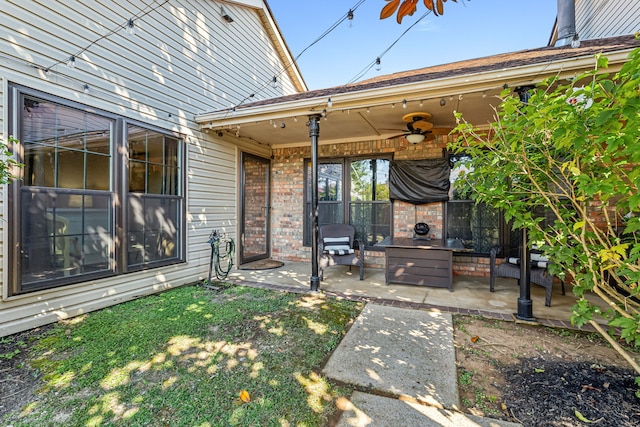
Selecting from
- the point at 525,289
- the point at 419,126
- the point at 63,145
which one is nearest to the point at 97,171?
the point at 63,145

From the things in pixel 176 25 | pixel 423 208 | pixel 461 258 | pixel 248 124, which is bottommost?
pixel 461 258

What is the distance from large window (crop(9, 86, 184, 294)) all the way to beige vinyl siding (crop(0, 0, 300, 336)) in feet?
0.45

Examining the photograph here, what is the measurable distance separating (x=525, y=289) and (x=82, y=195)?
16.7 ft

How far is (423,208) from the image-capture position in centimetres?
538

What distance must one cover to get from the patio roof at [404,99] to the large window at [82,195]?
135 centimetres

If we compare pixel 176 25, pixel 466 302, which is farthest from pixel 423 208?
pixel 176 25

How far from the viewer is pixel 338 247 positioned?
512 cm

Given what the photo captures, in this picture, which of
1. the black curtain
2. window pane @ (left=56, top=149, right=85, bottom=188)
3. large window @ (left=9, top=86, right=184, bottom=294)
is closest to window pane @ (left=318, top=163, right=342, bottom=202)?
the black curtain

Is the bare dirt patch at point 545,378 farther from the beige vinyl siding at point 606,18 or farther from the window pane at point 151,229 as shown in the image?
the beige vinyl siding at point 606,18

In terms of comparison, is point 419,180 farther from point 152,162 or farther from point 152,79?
point 152,79

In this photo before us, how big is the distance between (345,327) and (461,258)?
3240 millimetres

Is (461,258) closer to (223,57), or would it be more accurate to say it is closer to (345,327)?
(345,327)

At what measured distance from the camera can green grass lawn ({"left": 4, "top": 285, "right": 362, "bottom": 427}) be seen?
1667 millimetres

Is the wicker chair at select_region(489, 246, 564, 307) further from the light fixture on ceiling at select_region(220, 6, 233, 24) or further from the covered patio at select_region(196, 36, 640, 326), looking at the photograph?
the light fixture on ceiling at select_region(220, 6, 233, 24)
